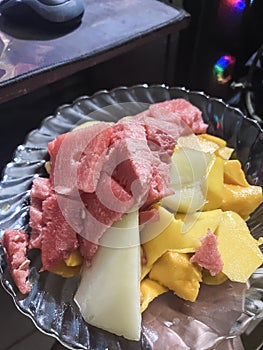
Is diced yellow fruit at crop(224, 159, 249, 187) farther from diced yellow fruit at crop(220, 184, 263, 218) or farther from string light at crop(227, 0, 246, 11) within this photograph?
string light at crop(227, 0, 246, 11)

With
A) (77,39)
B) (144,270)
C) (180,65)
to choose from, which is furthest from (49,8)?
(144,270)

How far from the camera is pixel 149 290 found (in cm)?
56

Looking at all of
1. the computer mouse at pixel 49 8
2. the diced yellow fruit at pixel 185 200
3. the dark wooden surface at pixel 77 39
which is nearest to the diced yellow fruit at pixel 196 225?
the diced yellow fruit at pixel 185 200

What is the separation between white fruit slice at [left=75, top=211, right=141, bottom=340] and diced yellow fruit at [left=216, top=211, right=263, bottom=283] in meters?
0.11

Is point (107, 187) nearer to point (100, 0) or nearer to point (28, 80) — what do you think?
point (28, 80)

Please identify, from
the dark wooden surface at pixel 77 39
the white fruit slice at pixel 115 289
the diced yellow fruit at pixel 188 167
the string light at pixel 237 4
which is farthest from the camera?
the string light at pixel 237 4

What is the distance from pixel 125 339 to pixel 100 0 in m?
0.67

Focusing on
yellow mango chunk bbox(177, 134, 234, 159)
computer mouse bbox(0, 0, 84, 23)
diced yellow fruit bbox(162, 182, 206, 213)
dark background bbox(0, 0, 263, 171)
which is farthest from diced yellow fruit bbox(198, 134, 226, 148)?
computer mouse bbox(0, 0, 84, 23)

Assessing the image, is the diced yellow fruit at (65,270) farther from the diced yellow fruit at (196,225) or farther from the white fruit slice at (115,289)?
the diced yellow fruit at (196,225)

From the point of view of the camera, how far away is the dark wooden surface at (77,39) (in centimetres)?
76

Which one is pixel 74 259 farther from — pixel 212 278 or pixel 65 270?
pixel 212 278

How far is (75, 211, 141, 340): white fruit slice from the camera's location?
0.53 metres

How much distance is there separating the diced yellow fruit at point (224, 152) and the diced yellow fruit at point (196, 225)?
0.11 metres

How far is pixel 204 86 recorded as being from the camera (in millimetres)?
998
